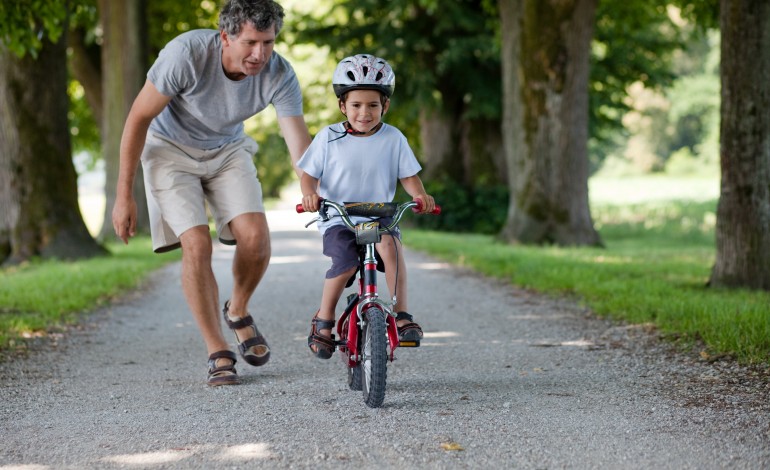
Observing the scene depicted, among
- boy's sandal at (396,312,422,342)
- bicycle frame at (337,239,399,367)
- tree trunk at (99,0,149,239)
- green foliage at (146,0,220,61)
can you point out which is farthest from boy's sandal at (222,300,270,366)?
green foliage at (146,0,220,61)

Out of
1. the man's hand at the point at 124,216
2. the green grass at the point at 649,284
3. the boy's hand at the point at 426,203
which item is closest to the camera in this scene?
the boy's hand at the point at 426,203

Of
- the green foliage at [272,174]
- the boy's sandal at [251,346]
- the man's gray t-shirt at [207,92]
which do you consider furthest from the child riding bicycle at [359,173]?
the green foliage at [272,174]

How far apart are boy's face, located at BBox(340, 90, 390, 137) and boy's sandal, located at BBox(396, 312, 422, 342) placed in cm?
97

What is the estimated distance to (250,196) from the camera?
19.7 feet

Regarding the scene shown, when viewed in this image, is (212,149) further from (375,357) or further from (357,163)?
(375,357)

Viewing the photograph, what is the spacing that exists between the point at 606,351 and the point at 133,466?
12.1 feet

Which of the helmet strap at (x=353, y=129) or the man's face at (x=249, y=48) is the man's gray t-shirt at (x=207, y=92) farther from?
the helmet strap at (x=353, y=129)

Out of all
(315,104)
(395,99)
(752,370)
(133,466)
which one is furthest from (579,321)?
(315,104)

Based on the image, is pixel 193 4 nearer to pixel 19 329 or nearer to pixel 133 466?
pixel 19 329

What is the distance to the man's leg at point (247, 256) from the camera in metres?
5.98

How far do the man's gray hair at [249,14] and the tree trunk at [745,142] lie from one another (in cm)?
554

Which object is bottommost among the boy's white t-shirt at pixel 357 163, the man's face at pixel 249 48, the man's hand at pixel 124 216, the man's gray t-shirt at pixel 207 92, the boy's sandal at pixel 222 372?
the boy's sandal at pixel 222 372

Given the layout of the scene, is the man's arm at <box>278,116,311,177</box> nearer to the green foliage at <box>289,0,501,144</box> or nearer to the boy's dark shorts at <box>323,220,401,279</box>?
the boy's dark shorts at <box>323,220,401,279</box>

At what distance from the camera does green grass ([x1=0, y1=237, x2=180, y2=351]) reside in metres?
8.16
